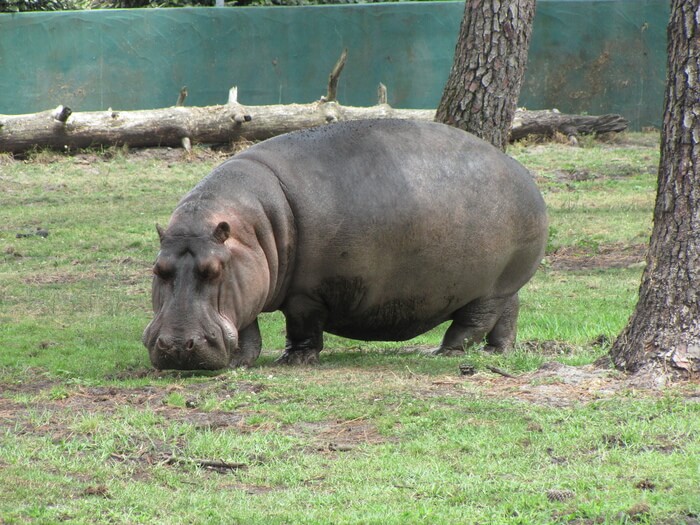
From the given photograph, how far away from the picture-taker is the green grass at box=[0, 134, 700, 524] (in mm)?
4395

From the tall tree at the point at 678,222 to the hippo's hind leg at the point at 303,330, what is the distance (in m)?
2.33

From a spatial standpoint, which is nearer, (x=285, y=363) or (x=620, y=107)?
(x=285, y=363)

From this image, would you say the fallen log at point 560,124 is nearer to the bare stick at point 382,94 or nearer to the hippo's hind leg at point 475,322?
the bare stick at point 382,94

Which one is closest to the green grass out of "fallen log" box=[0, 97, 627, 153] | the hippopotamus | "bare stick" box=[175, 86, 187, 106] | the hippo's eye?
the hippopotamus

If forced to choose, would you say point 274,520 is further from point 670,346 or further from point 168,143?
point 168,143

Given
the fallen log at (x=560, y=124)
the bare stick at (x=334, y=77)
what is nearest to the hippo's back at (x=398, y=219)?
the bare stick at (x=334, y=77)

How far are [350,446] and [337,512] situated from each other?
936 millimetres

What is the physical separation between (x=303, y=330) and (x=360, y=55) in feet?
45.4

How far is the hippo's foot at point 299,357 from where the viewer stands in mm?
7754

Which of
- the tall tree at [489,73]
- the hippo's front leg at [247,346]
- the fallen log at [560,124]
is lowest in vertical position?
the hippo's front leg at [247,346]

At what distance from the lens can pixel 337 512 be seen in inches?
171

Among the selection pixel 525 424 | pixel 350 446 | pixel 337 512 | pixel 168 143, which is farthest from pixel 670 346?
pixel 168 143

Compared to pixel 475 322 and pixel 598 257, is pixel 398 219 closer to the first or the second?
pixel 475 322

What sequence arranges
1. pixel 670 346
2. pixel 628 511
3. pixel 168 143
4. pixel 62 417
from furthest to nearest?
pixel 168 143 < pixel 670 346 < pixel 62 417 < pixel 628 511
